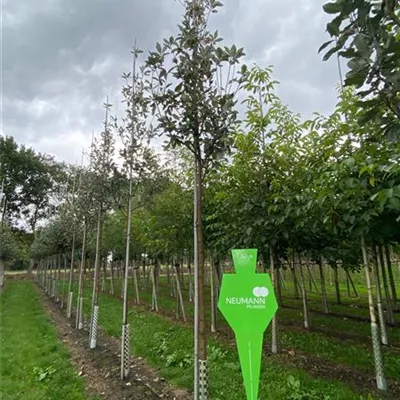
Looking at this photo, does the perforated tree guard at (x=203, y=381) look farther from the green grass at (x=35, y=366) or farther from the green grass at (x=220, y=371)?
the green grass at (x=35, y=366)

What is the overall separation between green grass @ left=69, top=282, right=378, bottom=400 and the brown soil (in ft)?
0.74

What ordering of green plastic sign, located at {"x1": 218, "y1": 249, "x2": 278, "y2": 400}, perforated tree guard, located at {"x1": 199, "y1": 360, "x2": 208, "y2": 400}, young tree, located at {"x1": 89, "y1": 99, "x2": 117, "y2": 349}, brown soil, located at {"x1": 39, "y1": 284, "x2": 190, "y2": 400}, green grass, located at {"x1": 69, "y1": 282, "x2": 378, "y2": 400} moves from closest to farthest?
green plastic sign, located at {"x1": 218, "y1": 249, "x2": 278, "y2": 400}
perforated tree guard, located at {"x1": 199, "y1": 360, "x2": 208, "y2": 400}
green grass, located at {"x1": 69, "y1": 282, "x2": 378, "y2": 400}
brown soil, located at {"x1": 39, "y1": 284, "x2": 190, "y2": 400}
young tree, located at {"x1": 89, "y1": 99, "x2": 117, "y2": 349}

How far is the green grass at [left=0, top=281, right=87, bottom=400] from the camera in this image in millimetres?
5035

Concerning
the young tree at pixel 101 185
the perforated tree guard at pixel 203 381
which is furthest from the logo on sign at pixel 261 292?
the young tree at pixel 101 185

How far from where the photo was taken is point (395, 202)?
80.6 inches

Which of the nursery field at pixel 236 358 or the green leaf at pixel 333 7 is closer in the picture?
the green leaf at pixel 333 7

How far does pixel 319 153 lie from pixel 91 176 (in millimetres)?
5450

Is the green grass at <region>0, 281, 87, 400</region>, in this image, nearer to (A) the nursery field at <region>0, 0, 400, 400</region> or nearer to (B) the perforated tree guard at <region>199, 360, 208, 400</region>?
(A) the nursery field at <region>0, 0, 400, 400</region>

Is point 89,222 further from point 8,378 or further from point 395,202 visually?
point 395,202

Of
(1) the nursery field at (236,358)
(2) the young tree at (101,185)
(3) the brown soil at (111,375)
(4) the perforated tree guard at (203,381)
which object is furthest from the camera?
(2) the young tree at (101,185)

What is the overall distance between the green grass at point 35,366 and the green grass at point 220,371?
1395 millimetres

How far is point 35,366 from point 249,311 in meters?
5.52

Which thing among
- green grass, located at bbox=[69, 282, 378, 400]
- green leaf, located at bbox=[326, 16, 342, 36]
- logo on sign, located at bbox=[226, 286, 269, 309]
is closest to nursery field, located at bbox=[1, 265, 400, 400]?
green grass, located at bbox=[69, 282, 378, 400]

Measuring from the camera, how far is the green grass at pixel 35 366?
16.5 ft
